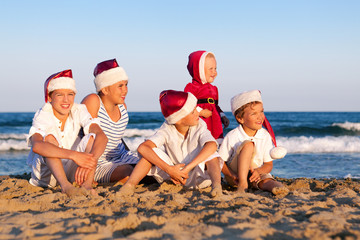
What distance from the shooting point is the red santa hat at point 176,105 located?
393 centimetres

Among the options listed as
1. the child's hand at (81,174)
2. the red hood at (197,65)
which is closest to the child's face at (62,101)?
the child's hand at (81,174)

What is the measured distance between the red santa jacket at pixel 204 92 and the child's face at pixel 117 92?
101 cm

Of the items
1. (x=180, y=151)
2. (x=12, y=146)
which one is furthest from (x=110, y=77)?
(x=12, y=146)

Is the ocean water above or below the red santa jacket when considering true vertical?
below

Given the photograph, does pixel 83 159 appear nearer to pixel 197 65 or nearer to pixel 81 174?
pixel 81 174

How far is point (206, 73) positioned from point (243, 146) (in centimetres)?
133

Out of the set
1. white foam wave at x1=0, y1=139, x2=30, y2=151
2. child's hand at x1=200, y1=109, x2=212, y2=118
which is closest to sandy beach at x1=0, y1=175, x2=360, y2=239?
child's hand at x1=200, y1=109, x2=212, y2=118

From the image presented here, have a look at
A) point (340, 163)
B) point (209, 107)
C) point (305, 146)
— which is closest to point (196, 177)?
point (209, 107)

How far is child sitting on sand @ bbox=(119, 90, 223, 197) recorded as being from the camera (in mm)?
3840

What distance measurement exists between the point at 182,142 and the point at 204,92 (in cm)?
106

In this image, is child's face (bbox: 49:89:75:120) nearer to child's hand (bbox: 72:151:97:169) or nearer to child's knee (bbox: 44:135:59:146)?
child's knee (bbox: 44:135:59:146)

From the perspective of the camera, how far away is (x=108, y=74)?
4.30m

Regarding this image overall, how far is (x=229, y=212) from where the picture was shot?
2725 millimetres

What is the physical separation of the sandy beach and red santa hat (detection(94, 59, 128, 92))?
131 centimetres
